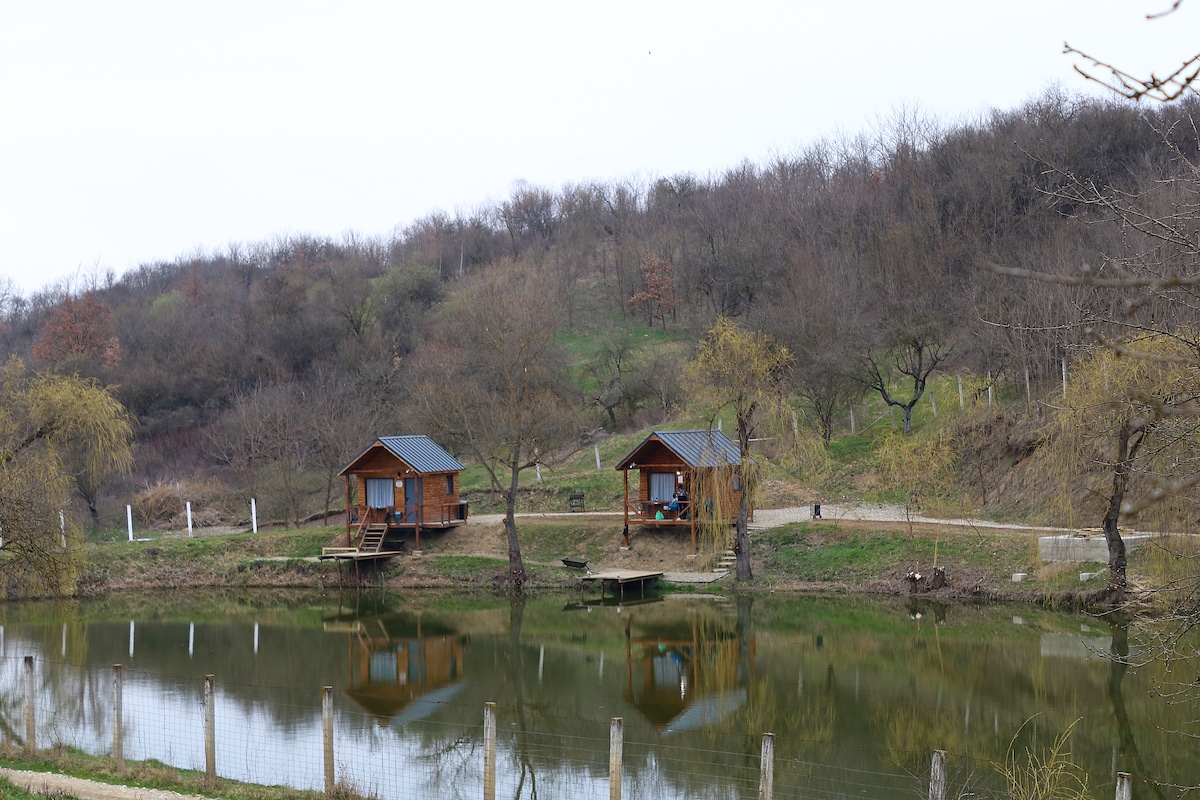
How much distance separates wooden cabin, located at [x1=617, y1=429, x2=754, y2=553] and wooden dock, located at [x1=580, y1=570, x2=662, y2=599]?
201 cm

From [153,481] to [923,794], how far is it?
45.8 meters

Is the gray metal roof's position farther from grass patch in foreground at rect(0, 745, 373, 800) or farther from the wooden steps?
grass patch in foreground at rect(0, 745, 373, 800)

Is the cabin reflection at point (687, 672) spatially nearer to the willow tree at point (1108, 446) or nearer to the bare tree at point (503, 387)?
the bare tree at point (503, 387)

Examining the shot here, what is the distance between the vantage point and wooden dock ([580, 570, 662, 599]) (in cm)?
3130

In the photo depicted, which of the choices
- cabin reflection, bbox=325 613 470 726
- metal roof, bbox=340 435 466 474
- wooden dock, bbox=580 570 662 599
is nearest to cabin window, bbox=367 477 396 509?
metal roof, bbox=340 435 466 474

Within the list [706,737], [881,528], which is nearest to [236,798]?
[706,737]

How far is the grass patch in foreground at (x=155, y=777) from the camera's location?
12672mm

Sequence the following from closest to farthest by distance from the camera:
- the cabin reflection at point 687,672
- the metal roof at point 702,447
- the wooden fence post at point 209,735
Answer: the wooden fence post at point 209,735
the cabin reflection at point 687,672
the metal roof at point 702,447

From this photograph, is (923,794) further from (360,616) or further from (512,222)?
(512,222)

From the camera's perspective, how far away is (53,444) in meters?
29.4

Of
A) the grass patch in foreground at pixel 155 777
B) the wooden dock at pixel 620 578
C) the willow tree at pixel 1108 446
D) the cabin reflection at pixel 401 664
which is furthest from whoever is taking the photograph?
the wooden dock at pixel 620 578

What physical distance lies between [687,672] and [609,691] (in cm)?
218

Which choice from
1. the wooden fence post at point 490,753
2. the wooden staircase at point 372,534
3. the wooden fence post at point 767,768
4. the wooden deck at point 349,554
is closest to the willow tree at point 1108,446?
the wooden fence post at point 767,768

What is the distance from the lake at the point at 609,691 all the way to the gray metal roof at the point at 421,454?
655 centimetres
